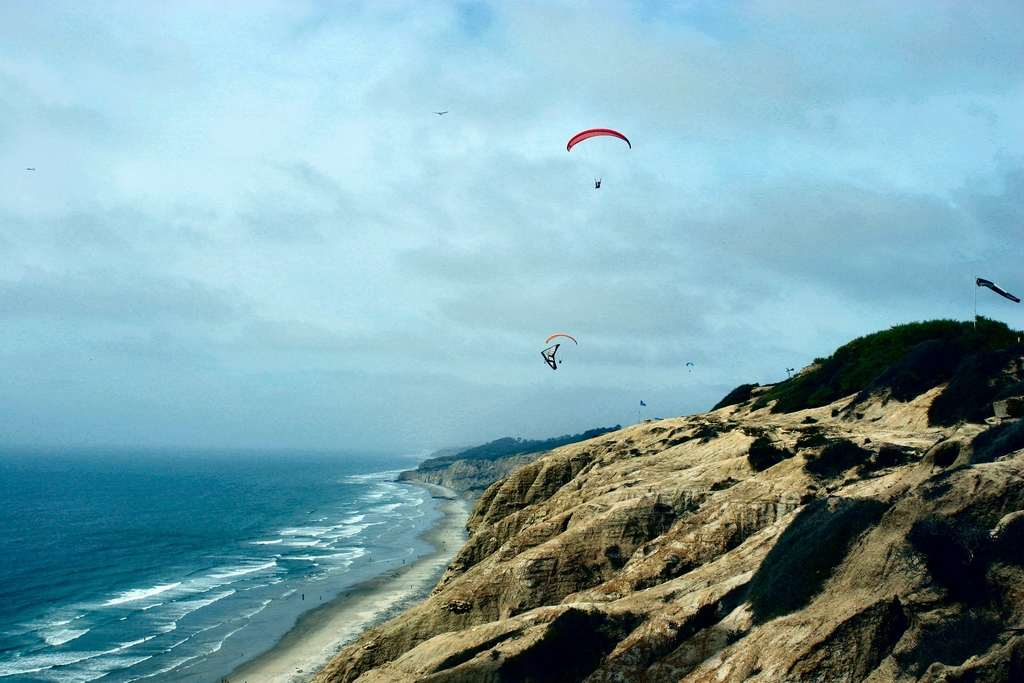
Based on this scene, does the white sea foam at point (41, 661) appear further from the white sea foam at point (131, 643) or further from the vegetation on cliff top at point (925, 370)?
→ the vegetation on cliff top at point (925, 370)

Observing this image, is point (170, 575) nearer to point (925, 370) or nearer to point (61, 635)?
point (61, 635)

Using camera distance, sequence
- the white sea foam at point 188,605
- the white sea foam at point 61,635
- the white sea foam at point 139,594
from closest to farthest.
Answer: the white sea foam at point 61,635 < the white sea foam at point 188,605 < the white sea foam at point 139,594

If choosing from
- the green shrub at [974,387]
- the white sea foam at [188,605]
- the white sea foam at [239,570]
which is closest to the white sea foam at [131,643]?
the white sea foam at [188,605]

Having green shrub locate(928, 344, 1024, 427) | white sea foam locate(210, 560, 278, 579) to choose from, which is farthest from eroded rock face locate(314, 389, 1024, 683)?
white sea foam locate(210, 560, 278, 579)

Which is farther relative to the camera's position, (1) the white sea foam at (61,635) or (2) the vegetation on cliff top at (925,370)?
(1) the white sea foam at (61,635)

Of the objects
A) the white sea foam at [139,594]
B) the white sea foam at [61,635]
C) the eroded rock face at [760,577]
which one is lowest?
the white sea foam at [61,635]

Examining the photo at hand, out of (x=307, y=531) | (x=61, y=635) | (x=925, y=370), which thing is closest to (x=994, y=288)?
(x=925, y=370)
